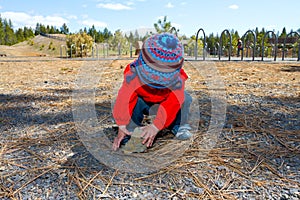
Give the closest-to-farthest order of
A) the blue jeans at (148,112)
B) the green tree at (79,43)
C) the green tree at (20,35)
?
1. the blue jeans at (148,112)
2. the green tree at (79,43)
3. the green tree at (20,35)

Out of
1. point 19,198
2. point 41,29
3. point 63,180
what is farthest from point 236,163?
point 41,29

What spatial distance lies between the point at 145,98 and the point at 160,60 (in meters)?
0.35

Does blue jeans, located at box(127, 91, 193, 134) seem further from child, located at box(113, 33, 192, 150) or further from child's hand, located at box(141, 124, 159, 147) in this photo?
child's hand, located at box(141, 124, 159, 147)

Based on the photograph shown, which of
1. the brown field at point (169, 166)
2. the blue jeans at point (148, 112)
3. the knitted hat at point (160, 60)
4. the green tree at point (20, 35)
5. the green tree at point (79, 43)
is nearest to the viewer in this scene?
the brown field at point (169, 166)

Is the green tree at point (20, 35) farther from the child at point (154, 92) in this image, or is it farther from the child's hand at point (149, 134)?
the child's hand at point (149, 134)

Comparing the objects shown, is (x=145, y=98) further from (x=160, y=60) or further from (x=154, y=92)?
(x=160, y=60)

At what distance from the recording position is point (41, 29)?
154 ft

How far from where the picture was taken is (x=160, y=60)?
1329 mm

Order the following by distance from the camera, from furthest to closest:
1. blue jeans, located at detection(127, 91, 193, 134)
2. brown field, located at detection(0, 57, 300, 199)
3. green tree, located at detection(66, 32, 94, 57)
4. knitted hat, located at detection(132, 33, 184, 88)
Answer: green tree, located at detection(66, 32, 94, 57), blue jeans, located at detection(127, 91, 193, 134), knitted hat, located at detection(132, 33, 184, 88), brown field, located at detection(0, 57, 300, 199)

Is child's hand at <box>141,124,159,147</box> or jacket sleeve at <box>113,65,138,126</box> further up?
jacket sleeve at <box>113,65,138,126</box>

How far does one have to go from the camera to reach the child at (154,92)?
1349 mm

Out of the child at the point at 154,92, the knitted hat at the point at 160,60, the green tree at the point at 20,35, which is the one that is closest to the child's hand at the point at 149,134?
the child at the point at 154,92

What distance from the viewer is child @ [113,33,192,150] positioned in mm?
1349

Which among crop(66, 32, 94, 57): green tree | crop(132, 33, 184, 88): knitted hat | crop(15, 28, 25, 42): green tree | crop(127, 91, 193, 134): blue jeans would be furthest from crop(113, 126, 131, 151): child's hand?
crop(15, 28, 25, 42): green tree
